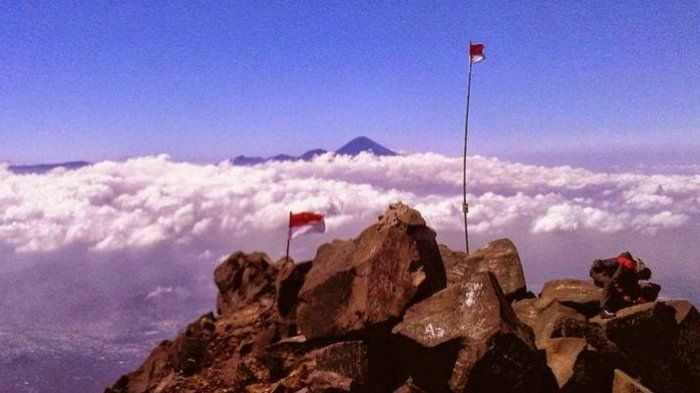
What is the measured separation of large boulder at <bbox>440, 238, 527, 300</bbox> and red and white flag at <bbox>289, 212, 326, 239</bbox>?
8.14 m

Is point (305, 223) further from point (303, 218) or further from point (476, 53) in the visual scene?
point (476, 53)

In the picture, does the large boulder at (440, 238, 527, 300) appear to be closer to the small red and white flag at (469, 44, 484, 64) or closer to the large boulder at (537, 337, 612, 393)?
the large boulder at (537, 337, 612, 393)

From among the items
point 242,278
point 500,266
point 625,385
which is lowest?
point 242,278

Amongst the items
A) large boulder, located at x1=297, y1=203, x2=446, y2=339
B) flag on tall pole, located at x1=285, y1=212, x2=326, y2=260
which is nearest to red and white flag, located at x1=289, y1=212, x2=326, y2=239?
flag on tall pole, located at x1=285, y1=212, x2=326, y2=260

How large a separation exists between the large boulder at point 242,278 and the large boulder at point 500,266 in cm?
1274

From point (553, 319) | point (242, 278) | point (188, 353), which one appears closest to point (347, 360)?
point (553, 319)

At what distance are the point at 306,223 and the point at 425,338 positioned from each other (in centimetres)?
1464

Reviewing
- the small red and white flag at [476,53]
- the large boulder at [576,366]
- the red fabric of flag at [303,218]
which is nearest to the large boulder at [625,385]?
the large boulder at [576,366]

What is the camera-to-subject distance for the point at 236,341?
81.2 feet

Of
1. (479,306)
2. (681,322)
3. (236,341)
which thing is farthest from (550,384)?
(236,341)

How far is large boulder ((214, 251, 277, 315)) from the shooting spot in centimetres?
3312

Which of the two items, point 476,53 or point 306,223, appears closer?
point 306,223

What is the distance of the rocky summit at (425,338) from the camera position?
50.0ft

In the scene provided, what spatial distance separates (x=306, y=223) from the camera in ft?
95.9
